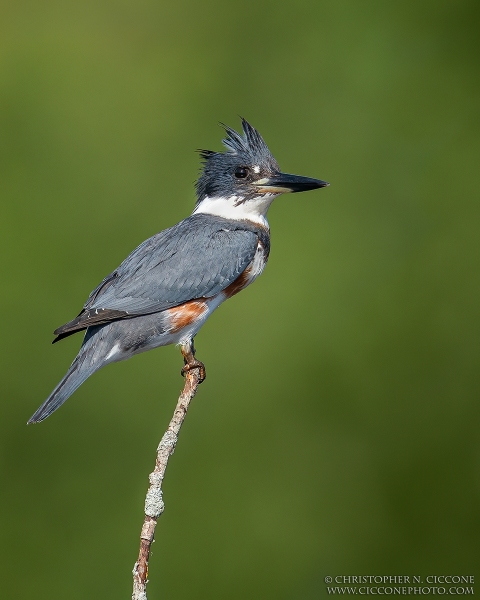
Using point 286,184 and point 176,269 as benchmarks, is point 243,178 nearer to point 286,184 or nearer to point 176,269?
point 286,184

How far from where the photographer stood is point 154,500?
2.24 meters

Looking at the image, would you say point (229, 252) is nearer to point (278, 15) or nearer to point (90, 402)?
point (90, 402)

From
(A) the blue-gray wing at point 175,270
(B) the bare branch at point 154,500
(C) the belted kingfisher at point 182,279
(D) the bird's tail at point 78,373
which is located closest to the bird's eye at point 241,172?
(C) the belted kingfisher at point 182,279

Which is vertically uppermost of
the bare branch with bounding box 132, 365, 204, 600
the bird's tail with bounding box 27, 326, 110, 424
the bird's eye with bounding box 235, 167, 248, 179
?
the bird's eye with bounding box 235, 167, 248, 179

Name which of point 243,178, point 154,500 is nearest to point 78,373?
point 154,500

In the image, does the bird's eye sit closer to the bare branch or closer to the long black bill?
the long black bill

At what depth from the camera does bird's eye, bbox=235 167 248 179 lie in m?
3.40

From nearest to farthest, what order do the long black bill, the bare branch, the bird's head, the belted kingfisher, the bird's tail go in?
the bare branch → the bird's tail → the belted kingfisher → the long black bill → the bird's head

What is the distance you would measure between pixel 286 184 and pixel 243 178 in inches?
7.8

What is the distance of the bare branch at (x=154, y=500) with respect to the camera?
2121mm

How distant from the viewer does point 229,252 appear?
3.12 m

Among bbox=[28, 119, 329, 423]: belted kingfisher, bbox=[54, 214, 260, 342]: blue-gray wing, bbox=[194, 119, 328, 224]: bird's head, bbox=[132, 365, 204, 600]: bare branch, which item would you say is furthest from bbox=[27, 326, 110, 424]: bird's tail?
bbox=[194, 119, 328, 224]: bird's head

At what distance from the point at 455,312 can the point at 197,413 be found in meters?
1.36

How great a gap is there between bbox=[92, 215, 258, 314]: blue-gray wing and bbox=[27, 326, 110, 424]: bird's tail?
0.41ft
